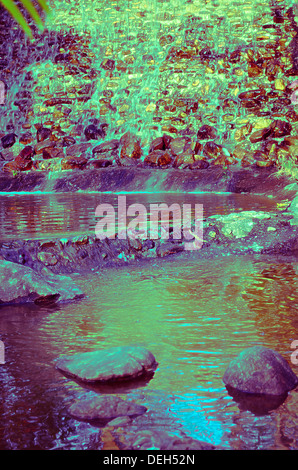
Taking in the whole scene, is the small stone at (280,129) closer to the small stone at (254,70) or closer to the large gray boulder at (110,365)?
the small stone at (254,70)

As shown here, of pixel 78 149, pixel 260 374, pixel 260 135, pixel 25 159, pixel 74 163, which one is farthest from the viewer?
pixel 25 159

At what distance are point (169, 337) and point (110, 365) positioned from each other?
1.90 ft

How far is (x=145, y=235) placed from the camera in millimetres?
5051

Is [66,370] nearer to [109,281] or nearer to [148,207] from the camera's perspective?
[109,281]

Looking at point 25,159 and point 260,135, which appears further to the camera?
point 25,159

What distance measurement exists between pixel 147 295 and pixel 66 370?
1.33 m

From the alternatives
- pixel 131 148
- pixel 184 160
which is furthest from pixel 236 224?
pixel 131 148

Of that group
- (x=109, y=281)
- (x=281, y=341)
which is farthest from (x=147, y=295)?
(x=281, y=341)

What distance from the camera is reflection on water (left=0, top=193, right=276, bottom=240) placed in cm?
538

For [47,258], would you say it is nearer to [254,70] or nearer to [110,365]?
[110,365]

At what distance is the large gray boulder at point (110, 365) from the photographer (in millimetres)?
2572

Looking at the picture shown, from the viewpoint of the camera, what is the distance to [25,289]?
3.84 metres

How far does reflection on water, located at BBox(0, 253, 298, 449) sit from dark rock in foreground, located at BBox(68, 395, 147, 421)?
0.15 feet

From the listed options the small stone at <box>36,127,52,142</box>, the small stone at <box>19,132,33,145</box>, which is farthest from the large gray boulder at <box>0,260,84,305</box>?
the small stone at <box>19,132,33,145</box>
